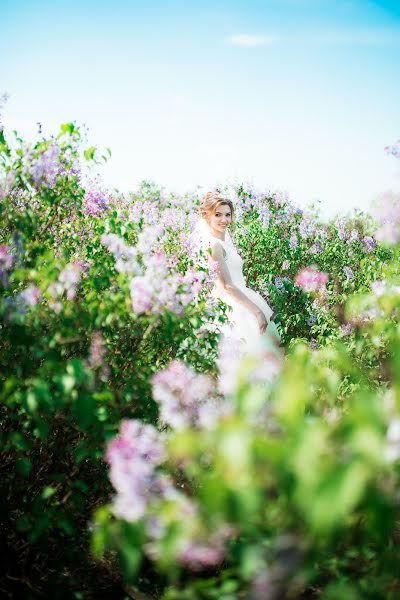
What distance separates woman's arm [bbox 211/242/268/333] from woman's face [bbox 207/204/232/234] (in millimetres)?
396

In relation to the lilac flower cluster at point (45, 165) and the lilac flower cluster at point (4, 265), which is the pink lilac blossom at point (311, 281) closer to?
the lilac flower cluster at point (45, 165)

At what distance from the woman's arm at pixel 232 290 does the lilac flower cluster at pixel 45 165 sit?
7.61 feet

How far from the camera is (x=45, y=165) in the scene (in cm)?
225

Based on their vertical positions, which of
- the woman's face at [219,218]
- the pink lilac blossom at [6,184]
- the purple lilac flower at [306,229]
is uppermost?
the purple lilac flower at [306,229]

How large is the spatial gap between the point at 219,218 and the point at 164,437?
359cm

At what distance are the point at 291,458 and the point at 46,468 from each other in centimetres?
207

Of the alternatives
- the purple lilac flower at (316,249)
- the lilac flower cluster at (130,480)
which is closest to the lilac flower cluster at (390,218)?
the lilac flower cluster at (130,480)

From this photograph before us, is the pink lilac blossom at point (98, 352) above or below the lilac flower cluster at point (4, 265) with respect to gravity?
below

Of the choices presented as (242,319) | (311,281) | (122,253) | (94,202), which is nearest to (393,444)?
(122,253)

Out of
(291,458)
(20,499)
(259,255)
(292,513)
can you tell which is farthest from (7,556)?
(259,255)

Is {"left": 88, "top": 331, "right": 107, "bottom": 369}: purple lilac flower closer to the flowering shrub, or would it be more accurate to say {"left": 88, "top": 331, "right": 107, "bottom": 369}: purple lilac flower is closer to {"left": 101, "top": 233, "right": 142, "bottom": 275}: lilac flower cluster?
the flowering shrub

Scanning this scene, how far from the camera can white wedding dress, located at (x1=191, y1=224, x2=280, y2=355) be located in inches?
172

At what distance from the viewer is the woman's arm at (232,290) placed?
14.7 feet

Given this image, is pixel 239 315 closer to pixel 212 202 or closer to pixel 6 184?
pixel 212 202
